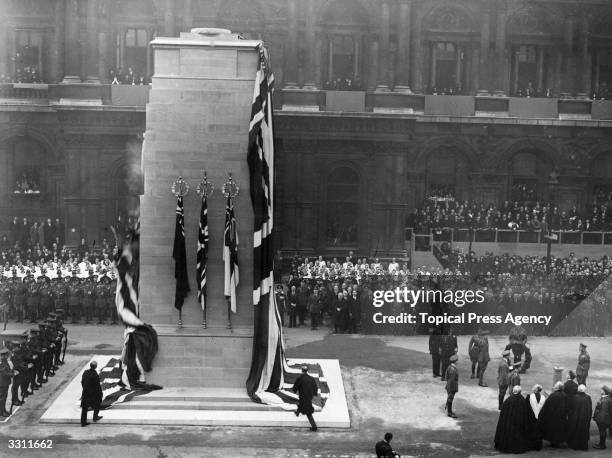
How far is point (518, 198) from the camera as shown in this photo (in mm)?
44312

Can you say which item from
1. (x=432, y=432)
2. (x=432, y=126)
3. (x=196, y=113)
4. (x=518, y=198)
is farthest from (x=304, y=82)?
(x=432, y=432)

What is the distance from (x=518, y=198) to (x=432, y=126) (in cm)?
612

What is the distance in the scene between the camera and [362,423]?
63.0 feet

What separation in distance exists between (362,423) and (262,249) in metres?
4.67

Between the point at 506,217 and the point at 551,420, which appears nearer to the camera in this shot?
the point at 551,420

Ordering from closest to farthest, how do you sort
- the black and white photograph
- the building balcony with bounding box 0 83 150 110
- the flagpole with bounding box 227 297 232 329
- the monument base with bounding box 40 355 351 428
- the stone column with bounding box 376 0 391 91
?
the monument base with bounding box 40 355 351 428 < the black and white photograph < the flagpole with bounding box 227 297 232 329 < the building balcony with bounding box 0 83 150 110 < the stone column with bounding box 376 0 391 91

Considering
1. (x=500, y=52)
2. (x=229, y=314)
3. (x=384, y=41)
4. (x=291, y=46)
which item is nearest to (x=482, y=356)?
(x=229, y=314)

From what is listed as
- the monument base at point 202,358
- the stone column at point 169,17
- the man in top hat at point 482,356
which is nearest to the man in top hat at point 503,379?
the man in top hat at point 482,356

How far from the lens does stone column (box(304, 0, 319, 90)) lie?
41.7 m

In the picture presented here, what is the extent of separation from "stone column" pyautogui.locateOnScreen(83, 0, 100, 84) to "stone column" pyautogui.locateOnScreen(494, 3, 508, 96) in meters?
20.7

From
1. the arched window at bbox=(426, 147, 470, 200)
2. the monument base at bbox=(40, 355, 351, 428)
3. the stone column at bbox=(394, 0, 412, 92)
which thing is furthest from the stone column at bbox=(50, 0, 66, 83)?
the monument base at bbox=(40, 355, 351, 428)

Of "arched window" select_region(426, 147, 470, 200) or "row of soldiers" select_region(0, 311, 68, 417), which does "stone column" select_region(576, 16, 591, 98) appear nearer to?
"arched window" select_region(426, 147, 470, 200)

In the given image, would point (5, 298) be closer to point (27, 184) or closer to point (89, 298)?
point (89, 298)

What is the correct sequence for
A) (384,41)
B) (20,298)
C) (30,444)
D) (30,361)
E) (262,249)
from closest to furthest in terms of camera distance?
1. (30,444)
2. (262,249)
3. (30,361)
4. (20,298)
5. (384,41)
